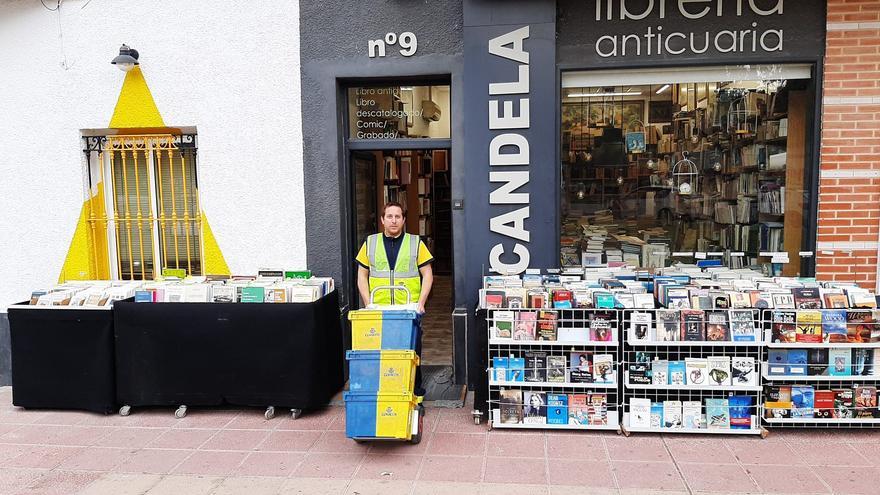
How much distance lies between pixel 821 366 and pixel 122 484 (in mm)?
5333

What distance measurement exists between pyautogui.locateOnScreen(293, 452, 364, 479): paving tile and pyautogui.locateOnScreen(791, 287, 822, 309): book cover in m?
3.64

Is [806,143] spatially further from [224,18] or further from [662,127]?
[224,18]

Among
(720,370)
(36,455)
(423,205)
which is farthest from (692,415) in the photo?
(423,205)

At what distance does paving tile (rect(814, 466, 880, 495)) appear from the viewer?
416cm

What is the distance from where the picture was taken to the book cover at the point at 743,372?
16.3ft

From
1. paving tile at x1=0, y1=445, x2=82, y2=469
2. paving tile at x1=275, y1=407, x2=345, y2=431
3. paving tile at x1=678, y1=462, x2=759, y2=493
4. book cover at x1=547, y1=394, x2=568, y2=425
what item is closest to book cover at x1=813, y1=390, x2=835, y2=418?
paving tile at x1=678, y1=462, x2=759, y2=493

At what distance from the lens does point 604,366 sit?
200 inches

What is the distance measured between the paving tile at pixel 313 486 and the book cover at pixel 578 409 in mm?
1893

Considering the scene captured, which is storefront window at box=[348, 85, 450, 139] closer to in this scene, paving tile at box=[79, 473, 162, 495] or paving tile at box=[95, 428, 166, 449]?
paving tile at box=[95, 428, 166, 449]

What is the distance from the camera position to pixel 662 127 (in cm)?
622

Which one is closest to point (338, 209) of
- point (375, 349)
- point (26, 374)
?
point (375, 349)

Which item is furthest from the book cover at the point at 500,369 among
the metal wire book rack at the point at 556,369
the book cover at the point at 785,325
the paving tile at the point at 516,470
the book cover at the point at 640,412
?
the book cover at the point at 785,325

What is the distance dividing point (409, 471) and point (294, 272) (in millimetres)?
2392

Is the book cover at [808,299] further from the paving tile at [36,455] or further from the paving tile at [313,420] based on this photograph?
the paving tile at [36,455]
